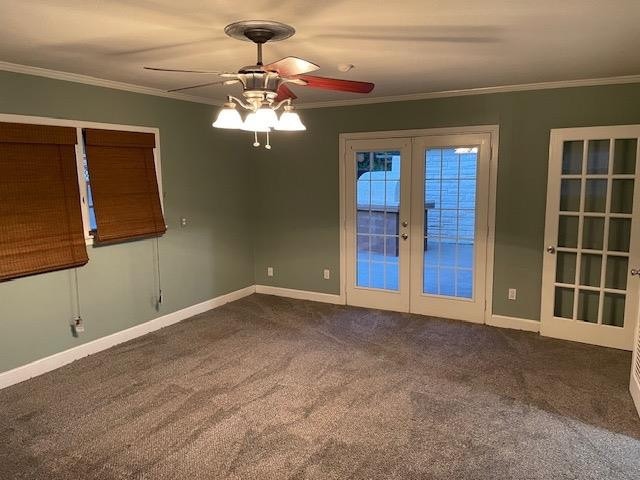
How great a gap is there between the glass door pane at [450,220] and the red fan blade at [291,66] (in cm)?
270

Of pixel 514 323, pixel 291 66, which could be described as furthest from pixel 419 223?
pixel 291 66

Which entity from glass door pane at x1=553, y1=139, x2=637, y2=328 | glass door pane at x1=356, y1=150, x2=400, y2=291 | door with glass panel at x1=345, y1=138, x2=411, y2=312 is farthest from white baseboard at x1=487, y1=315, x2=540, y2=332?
glass door pane at x1=356, y1=150, x2=400, y2=291

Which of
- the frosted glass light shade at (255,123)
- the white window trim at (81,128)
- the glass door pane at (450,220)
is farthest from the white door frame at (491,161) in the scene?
the frosted glass light shade at (255,123)

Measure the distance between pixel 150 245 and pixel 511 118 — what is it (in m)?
3.57

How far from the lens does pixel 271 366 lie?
383 centimetres

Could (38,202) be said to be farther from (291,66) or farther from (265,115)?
(291,66)

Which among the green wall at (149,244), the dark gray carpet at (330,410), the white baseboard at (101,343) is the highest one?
the green wall at (149,244)

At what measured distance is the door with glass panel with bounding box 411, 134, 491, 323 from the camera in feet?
15.2

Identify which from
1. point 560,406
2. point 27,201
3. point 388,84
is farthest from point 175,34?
point 560,406

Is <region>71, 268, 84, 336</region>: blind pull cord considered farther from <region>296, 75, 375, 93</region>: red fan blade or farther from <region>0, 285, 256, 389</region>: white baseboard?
<region>296, 75, 375, 93</region>: red fan blade

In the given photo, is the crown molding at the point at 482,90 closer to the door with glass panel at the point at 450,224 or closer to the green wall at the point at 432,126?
the green wall at the point at 432,126

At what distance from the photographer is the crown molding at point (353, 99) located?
358 cm

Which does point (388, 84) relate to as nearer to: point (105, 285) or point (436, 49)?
point (436, 49)

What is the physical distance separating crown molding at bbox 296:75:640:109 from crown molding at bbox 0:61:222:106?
4.19ft
